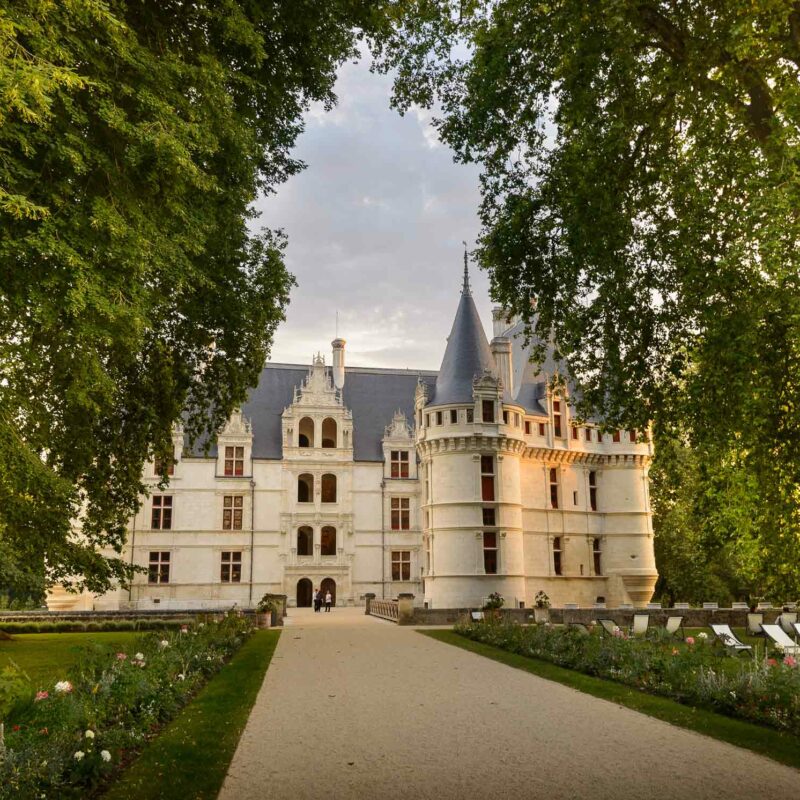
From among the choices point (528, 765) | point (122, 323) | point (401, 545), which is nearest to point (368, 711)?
point (528, 765)

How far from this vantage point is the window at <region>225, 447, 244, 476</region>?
40.8 m

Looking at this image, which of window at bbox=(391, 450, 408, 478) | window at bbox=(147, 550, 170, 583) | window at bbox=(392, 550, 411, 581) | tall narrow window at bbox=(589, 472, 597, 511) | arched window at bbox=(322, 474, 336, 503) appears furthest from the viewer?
window at bbox=(391, 450, 408, 478)

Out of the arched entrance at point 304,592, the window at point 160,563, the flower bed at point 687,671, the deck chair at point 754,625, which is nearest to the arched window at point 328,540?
the arched entrance at point 304,592

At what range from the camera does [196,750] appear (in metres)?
7.72

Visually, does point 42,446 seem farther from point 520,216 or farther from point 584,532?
point 584,532

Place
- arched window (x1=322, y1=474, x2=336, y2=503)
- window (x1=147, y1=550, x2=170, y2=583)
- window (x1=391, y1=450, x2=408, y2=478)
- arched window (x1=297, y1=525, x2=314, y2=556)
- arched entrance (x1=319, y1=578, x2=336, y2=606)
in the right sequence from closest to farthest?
window (x1=147, y1=550, x2=170, y2=583), arched entrance (x1=319, y1=578, x2=336, y2=606), arched window (x1=297, y1=525, x2=314, y2=556), arched window (x1=322, y1=474, x2=336, y2=503), window (x1=391, y1=450, x2=408, y2=478)

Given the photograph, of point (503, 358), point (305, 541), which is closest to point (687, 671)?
point (503, 358)

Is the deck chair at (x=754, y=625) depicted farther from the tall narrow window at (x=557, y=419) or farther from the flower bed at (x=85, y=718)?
the flower bed at (x=85, y=718)

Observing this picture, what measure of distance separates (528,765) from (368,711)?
3.43 metres

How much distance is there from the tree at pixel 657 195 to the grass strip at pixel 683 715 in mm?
2720

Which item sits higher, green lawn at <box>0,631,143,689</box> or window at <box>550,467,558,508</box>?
window at <box>550,467,558,508</box>

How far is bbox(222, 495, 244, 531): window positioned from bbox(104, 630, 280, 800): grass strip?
27.9 meters

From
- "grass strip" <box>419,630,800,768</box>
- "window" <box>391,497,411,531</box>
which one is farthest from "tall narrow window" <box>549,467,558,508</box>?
"grass strip" <box>419,630,800,768</box>

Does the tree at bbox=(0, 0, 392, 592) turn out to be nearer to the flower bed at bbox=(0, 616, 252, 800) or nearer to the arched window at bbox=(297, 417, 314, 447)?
the flower bed at bbox=(0, 616, 252, 800)
